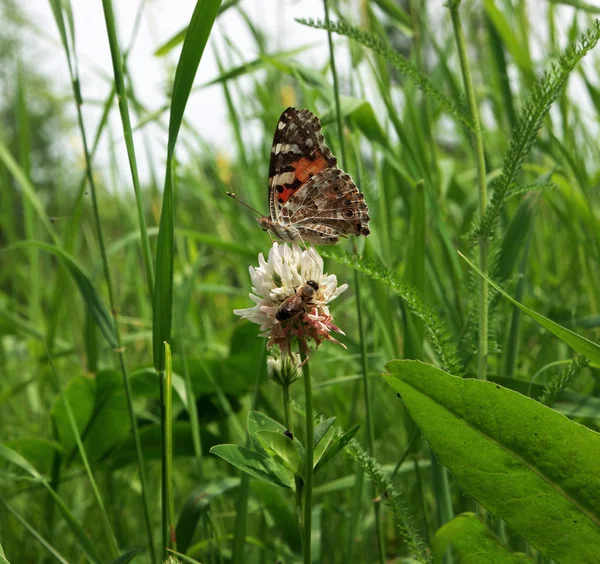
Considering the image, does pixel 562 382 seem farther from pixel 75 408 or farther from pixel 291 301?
pixel 75 408

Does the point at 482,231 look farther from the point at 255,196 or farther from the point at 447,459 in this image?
the point at 255,196

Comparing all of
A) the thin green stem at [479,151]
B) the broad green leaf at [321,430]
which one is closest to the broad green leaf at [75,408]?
the broad green leaf at [321,430]

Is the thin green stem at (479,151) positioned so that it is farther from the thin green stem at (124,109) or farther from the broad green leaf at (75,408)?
the broad green leaf at (75,408)

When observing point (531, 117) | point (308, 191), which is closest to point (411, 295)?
point (531, 117)

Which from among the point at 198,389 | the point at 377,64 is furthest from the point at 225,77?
the point at 198,389

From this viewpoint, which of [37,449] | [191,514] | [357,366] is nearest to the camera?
[191,514]

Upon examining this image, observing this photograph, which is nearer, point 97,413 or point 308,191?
point 308,191
